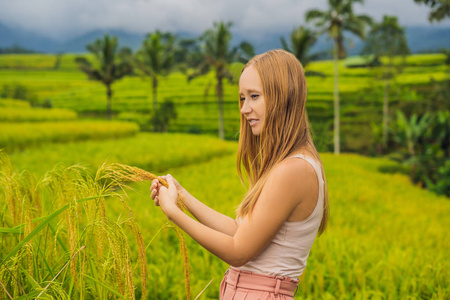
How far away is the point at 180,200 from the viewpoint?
2.95 feet

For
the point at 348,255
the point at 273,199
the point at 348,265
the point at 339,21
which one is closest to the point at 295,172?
the point at 273,199

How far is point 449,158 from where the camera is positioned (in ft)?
31.5

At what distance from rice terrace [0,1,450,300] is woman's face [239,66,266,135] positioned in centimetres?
18

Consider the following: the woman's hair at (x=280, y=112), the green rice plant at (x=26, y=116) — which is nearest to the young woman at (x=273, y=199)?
the woman's hair at (x=280, y=112)

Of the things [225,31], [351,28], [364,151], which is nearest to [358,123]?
[364,151]

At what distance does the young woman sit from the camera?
77 centimetres

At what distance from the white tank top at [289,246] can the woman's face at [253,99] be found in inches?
5.1

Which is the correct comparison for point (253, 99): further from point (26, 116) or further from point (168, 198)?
point (26, 116)

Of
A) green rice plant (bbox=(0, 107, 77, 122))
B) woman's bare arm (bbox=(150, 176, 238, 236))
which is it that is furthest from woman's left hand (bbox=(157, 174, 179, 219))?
green rice plant (bbox=(0, 107, 77, 122))

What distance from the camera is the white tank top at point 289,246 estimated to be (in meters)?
0.82

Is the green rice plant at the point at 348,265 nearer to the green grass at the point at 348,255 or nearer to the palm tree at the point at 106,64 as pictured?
the green grass at the point at 348,255

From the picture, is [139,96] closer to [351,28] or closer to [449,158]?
[351,28]

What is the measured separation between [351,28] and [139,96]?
66.1ft

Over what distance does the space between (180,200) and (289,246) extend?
11.0 inches
